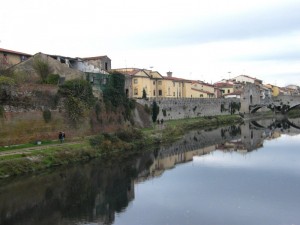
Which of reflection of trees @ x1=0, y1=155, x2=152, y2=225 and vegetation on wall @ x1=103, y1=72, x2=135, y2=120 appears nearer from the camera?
reflection of trees @ x1=0, y1=155, x2=152, y2=225

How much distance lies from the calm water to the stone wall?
20663 mm

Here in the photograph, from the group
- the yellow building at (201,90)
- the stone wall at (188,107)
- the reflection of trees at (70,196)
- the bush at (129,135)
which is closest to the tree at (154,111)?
the stone wall at (188,107)

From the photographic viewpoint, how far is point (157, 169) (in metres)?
27.8

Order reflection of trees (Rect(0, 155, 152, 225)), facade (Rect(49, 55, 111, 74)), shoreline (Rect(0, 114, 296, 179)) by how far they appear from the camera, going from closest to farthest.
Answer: reflection of trees (Rect(0, 155, 152, 225)) → shoreline (Rect(0, 114, 296, 179)) → facade (Rect(49, 55, 111, 74))

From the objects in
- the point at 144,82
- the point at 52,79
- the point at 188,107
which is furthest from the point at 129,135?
the point at 144,82

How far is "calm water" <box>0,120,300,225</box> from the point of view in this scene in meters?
17.1

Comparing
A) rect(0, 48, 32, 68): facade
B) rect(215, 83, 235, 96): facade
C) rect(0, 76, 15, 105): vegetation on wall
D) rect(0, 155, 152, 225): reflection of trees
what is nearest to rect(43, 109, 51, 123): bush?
rect(0, 76, 15, 105): vegetation on wall

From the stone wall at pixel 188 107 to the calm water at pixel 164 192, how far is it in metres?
20.7

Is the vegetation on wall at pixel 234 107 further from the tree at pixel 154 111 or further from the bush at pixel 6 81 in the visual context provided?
the bush at pixel 6 81

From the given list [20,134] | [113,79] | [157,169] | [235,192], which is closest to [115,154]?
[157,169]

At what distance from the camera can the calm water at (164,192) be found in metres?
17.1

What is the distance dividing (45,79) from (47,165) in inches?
527

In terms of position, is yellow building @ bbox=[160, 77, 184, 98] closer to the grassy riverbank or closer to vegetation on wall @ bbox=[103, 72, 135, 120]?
the grassy riverbank

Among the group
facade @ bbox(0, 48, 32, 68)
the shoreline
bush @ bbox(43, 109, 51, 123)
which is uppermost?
facade @ bbox(0, 48, 32, 68)
